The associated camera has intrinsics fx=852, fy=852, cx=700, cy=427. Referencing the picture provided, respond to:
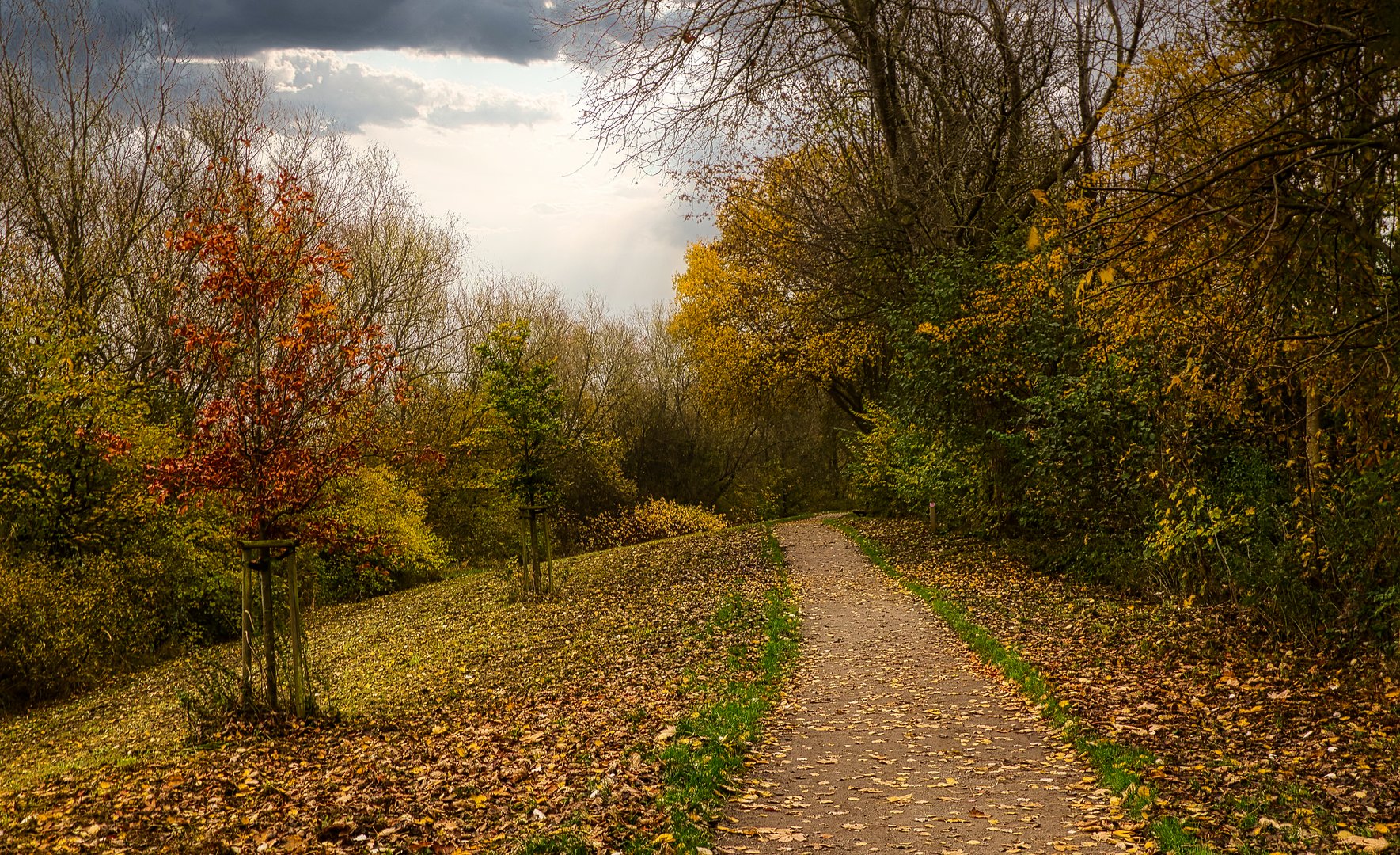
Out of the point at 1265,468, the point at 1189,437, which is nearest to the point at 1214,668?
the point at 1265,468

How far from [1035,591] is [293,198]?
1148cm

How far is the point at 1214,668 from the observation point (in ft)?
26.2

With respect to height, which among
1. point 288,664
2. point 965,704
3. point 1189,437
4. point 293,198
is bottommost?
point 965,704

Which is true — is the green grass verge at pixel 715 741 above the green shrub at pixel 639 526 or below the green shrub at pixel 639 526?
below

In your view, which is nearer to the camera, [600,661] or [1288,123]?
[1288,123]

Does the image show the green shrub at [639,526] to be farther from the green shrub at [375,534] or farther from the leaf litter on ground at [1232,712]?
the leaf litter on ground at [1232,712]

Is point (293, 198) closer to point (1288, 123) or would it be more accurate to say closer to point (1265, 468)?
point (1288, 123)

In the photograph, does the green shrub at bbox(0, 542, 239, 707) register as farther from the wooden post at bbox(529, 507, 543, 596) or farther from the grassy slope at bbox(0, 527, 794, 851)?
the wooden post at bbox(529, 507, 543, 596)

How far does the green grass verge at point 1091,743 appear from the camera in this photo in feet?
15.8

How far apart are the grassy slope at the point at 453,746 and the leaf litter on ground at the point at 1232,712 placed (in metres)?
3.00

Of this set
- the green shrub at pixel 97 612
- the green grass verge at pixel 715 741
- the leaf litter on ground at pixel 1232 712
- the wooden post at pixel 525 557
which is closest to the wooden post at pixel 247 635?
the green grass verge at pixel 715 741

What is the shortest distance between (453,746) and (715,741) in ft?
7.97

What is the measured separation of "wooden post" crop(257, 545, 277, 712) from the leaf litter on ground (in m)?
7.67

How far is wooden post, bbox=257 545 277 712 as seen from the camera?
865 cm
